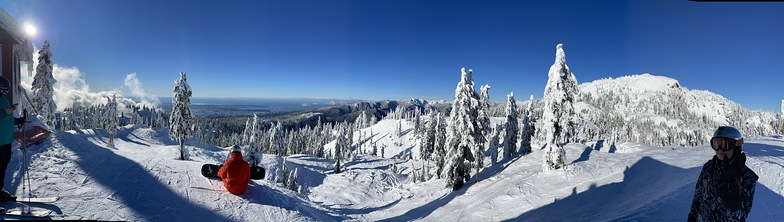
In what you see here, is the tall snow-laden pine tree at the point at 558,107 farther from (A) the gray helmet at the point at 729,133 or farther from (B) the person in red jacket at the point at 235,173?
(B) the person in red jacket at the point at 235,173

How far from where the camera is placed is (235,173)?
8.48m

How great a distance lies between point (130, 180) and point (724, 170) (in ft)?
40.7

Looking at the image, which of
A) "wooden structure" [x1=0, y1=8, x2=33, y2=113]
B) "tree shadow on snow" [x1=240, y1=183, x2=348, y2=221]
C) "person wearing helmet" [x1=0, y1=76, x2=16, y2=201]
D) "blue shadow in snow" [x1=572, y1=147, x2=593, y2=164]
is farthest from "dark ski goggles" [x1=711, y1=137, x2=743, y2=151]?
"blue shadow in snow" [x1=572, y1=147, x2=593, y2=164]

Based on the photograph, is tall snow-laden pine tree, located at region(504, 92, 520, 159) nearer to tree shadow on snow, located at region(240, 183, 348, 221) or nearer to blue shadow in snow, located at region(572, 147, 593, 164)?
blue shadow in snow, located at region(572, 147, 593, 164)

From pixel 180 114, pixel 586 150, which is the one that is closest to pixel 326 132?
pixel 180 114

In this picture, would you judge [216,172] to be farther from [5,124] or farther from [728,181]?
[728,181]

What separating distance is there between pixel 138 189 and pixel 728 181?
38.3 feet

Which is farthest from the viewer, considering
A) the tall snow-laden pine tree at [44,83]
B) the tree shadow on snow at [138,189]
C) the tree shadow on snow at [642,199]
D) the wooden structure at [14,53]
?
the tall snow-laden pine tree at [44,83]

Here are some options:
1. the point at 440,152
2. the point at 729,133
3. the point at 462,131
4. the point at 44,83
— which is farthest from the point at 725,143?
the point at 44,83

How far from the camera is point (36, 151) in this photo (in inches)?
366

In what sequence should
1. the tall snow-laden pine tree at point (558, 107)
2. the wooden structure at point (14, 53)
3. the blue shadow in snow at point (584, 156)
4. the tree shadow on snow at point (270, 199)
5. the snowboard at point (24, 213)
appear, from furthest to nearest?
the blue shadow in snow at point (584, 156)
the tall snow-laden pine tree at point (558, 107)
the wooden structure at point (14, 53)
the tree shadow on snow at point (270, 199)
the snowboard at point (24, 213)

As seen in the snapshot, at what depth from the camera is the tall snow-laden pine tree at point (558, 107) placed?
880 inches

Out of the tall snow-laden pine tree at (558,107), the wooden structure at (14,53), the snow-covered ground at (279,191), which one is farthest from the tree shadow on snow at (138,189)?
the tall snow-laden pine tree at (558,107)

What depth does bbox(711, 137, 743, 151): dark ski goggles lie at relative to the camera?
3947mm
